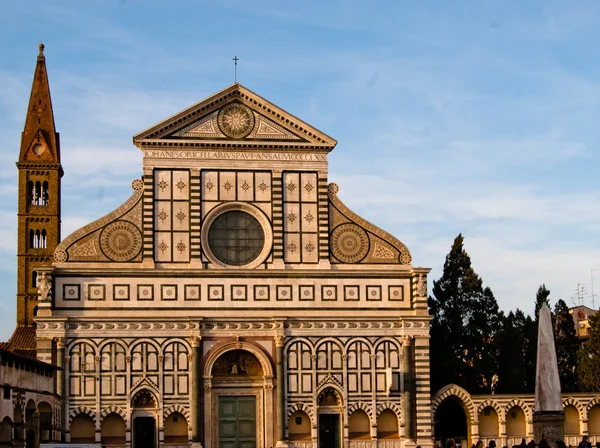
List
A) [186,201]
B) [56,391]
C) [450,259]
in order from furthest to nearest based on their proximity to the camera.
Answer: [450,259], [186,201], [56,391]

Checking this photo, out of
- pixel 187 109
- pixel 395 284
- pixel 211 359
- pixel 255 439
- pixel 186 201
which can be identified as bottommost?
pixel 255 439

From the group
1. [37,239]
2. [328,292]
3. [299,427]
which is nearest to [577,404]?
[328,292]

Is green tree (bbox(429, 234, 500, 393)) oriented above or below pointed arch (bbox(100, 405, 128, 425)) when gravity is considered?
above

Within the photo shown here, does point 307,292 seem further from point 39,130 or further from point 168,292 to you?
point 39,130

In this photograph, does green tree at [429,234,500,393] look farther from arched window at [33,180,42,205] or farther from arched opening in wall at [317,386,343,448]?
arched window at [33,180,42,205]

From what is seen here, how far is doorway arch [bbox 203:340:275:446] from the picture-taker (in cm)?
4400

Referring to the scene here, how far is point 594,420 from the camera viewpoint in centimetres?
4812

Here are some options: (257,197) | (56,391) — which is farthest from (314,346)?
(56,391)

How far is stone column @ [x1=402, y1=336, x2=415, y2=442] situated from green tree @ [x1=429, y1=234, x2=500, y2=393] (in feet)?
20.5

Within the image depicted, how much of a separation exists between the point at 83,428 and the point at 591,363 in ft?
75.1

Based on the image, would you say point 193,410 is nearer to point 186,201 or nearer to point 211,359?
point 211,359

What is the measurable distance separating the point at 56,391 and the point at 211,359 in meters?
5.95

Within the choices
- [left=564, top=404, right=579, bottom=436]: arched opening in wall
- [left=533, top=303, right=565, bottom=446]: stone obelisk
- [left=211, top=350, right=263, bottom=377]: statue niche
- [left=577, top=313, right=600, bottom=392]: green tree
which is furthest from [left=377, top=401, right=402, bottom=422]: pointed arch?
[left=533, top=303, right=565, bottom=446]: stone obelisk

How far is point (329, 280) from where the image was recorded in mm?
45406
